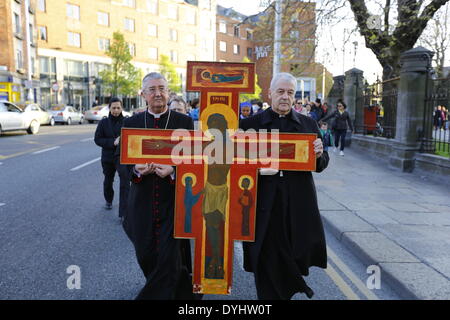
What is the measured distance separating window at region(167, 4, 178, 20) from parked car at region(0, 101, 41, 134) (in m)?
40.9

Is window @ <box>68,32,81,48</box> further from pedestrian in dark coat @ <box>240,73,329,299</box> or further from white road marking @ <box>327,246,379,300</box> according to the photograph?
pedestrian in dark coat @ <box>240,73,329,299</box>

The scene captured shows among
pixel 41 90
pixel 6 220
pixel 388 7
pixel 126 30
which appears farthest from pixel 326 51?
pixel 126 30

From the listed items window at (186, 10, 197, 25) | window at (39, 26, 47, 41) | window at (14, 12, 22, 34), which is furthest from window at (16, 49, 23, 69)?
window at (186, 10, 197, 25)

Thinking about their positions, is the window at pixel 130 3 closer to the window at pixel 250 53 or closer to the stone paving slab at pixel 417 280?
the window at pixel 250 53

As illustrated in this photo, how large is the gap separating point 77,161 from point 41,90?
36187mm

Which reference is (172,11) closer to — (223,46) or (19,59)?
(223,46)

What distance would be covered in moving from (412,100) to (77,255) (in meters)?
9.20

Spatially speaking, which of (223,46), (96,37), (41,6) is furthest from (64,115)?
(223,46)

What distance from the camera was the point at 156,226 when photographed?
10.4 feet

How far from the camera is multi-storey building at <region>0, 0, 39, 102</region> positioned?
109 ft

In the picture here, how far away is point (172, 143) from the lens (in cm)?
298

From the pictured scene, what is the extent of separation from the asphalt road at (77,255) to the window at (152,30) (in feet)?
164

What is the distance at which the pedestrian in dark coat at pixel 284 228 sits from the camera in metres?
3.06

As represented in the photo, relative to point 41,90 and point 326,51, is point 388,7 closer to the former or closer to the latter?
point 326,51
